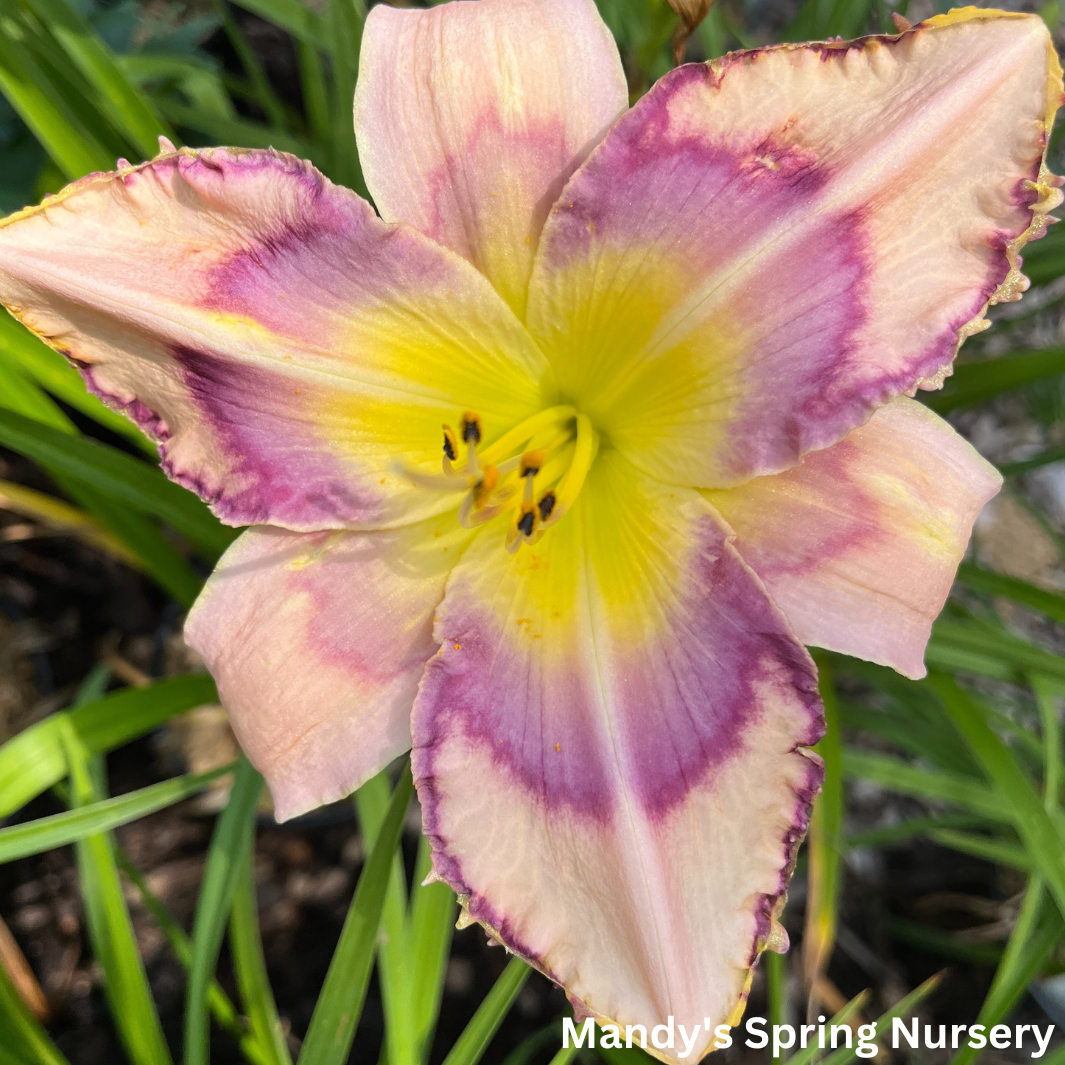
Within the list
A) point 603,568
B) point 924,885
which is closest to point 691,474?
point 603,568

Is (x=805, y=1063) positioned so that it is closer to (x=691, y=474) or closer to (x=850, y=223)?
(x=691, y=474)

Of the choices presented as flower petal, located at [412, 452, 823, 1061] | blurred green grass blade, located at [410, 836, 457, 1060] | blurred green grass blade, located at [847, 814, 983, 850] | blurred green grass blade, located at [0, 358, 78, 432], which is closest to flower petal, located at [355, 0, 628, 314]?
flower petal, located at [412, 452, 823, 1061]

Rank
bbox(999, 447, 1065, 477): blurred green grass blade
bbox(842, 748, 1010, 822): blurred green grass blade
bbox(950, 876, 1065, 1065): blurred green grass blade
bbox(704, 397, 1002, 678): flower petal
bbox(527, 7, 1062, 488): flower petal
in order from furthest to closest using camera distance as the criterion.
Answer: bbox(999, 447, 1065, 477): blurred green grass blade, bbox(842, 748, 1010, 822): blurred green grass blade, bbox(950, 876, 1065, 1065): blurred green grass blade, bbox(704, 397, 1002, 678): flower petal, bbox(527, 7, 1062, 488): flower petal

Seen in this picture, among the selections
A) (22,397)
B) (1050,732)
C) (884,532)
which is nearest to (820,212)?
(884,532)

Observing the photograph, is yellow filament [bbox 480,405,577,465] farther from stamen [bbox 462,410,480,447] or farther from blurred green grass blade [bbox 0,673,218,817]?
blurred green grass blade [bbox 0,673,218,817]

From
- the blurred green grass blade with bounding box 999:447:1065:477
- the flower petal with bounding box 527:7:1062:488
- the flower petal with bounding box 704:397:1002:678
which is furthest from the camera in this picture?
the blurred green grass blade with bounding box 999:447:1065:477

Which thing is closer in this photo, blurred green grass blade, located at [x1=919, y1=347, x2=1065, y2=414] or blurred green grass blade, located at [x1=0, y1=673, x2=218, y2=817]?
blurred green grass blade, located at [x1=0, y1=673, x2=218, y2=817]
